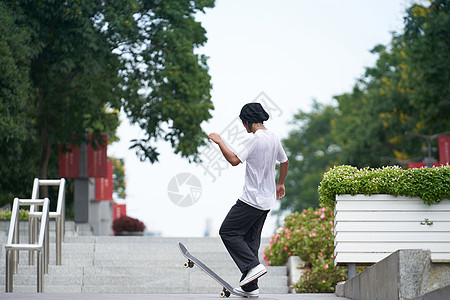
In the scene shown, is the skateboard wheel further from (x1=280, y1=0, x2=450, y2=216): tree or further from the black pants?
(x1=280, y1=0, x2=450, y2=216): tree

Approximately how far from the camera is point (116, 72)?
71.4ft

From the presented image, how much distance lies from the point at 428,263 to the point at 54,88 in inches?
656

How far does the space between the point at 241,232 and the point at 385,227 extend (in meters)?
→ 2.15

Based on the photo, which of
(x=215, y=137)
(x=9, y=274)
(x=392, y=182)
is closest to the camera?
(x=215, y=137)

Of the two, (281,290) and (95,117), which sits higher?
(95,117)

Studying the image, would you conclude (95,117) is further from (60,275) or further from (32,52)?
(60,275)

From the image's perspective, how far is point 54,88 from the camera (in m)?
21.0

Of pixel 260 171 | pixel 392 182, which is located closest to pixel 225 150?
pixel 260 171

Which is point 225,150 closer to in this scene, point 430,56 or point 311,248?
point 311,248

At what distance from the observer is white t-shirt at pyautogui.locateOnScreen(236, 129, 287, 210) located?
689 centimetres

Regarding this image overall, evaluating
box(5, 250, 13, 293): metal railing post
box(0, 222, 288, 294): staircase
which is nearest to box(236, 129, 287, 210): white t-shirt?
box(5, 250, 13, 293): metal railing post

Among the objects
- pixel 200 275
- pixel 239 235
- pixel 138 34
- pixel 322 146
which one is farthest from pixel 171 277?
pixel 322 146

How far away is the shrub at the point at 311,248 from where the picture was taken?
1128 cm

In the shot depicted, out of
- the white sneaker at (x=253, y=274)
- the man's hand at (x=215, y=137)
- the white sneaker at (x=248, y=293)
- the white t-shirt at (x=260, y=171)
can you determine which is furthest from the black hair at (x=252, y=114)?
the white sneaker at (x=248, y=293)
